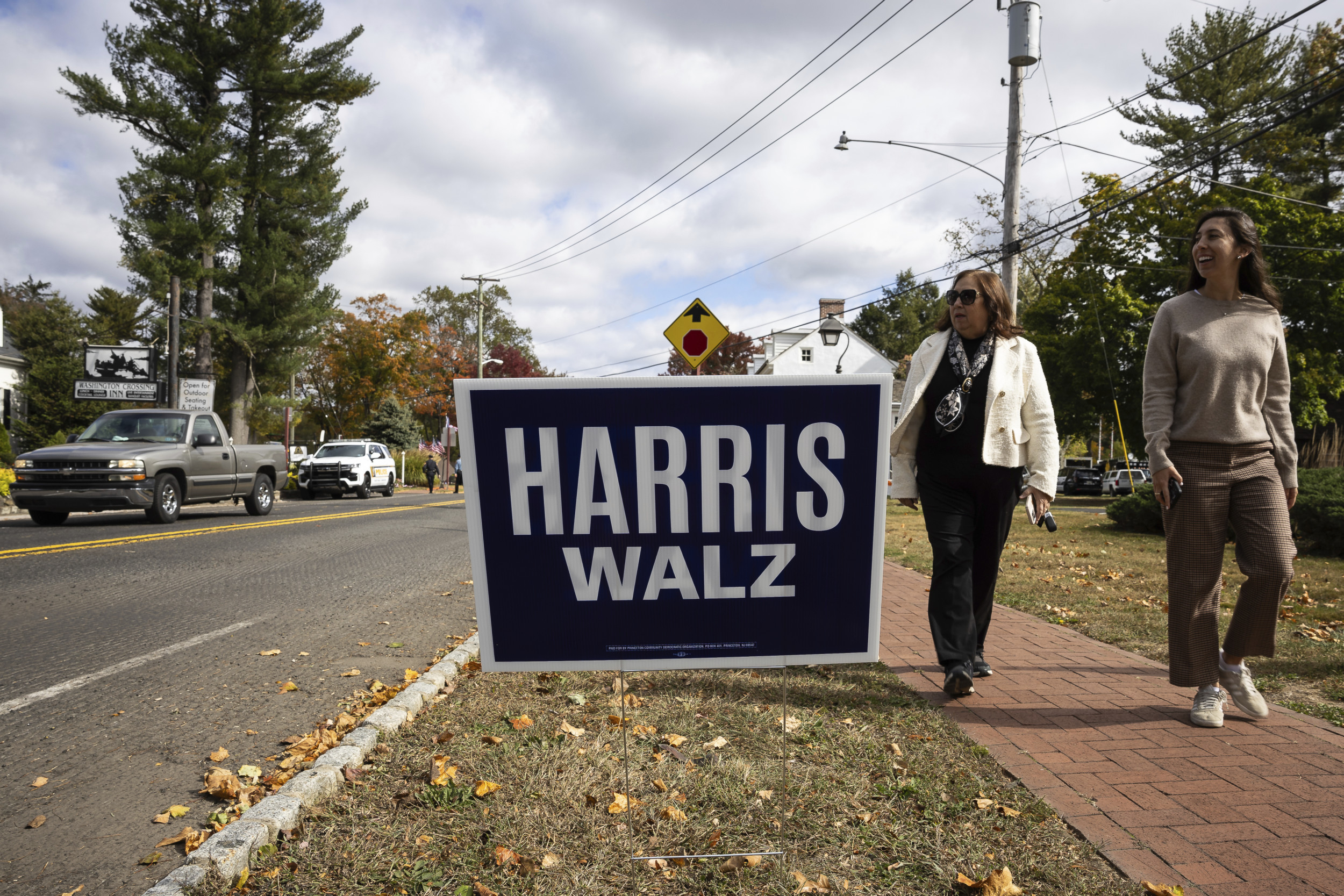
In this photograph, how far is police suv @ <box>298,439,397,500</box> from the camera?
27828mm

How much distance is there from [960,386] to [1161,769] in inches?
68.8

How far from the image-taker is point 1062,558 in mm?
9773

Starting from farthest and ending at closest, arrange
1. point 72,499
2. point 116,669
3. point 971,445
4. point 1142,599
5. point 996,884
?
point 72,499, point 1142,599, point 116,669, point 971,445, point 996,884

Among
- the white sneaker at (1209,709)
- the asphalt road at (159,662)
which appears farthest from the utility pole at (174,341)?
the white sneaker at (1209,709)

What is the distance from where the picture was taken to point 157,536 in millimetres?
→ 11578

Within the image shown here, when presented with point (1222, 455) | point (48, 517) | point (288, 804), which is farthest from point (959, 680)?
point (48, 517)

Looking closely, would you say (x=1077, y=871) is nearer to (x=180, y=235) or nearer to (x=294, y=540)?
(x=294, y=540)

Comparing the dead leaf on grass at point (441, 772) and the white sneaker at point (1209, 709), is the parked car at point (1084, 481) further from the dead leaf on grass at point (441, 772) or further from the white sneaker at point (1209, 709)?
the dead leaf on grass at point (441, 772)

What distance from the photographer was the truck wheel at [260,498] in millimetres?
16438

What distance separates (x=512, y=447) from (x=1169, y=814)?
2397mm

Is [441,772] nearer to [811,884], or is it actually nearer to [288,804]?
[288,804]

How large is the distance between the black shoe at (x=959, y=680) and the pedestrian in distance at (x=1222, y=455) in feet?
2.77

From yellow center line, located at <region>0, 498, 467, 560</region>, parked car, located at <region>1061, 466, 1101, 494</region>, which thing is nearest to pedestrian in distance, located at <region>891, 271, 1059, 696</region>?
yellow center line, located at <region>0, 498, 467, 560</region>

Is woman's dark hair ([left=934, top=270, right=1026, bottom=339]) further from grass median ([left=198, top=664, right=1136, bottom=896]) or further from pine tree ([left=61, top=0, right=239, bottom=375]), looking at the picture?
pine tree ([left=61, top=0, right=239, bottom=375])
